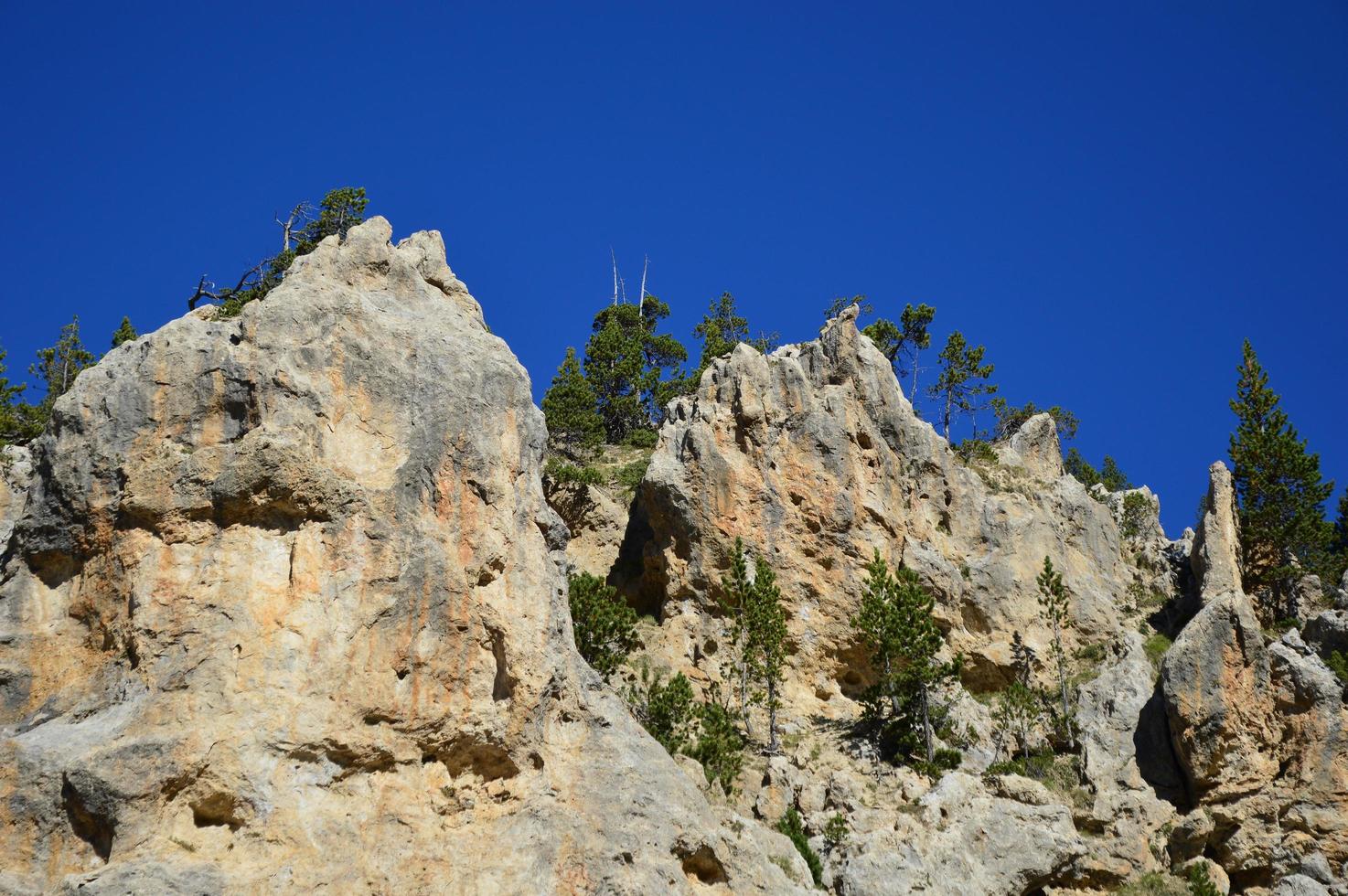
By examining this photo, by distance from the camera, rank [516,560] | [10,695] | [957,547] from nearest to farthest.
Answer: [10,695] < [516,560] < [957,547]

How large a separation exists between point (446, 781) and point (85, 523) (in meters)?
11.5

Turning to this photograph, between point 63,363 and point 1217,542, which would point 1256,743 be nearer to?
point 1217,542

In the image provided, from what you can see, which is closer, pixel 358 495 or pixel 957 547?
pixel 358 495

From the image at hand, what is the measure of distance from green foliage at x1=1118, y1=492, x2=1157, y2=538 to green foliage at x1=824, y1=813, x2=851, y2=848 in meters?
29.2

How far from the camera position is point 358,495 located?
118ft

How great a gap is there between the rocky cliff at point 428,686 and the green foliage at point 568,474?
6.62 meters

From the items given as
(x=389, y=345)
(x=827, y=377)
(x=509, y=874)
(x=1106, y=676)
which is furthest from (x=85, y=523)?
(x=1106, y=676)

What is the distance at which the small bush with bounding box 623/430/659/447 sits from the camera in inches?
3004

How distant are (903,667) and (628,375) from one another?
36651mm

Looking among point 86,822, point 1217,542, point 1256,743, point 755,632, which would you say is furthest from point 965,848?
point 86,822

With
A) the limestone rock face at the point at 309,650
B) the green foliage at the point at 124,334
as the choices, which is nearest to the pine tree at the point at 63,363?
the green foliage at the point at 124,334

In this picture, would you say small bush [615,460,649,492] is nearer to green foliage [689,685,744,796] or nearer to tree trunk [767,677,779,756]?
tree trunk [767,677,779,756]

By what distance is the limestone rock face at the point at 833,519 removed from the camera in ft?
177

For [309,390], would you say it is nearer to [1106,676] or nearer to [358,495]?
[358,495]
